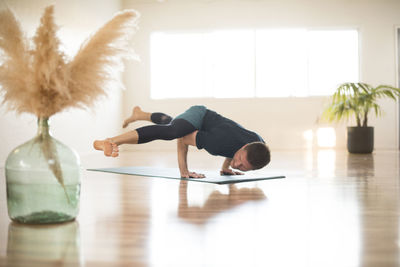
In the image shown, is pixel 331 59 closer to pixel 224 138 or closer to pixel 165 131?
pixel 224 138

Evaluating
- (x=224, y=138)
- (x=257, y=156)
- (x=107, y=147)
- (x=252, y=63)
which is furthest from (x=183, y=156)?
(x=252, y=63)

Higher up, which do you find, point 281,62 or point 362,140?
point 281,62

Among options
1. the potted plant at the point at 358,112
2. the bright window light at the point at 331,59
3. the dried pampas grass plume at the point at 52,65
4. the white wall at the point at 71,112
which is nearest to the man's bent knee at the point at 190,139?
the white wall at the point at 71,112

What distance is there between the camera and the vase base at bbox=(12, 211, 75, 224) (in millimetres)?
1538

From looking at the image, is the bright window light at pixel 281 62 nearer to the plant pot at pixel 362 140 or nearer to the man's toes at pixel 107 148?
the plant pot at pixel 362 140

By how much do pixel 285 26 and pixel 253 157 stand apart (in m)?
6.10

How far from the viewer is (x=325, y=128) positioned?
806cm

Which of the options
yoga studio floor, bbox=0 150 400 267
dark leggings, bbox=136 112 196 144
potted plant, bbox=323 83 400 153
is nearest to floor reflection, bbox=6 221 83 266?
yoga studio floor, bbox=0 150 400 267

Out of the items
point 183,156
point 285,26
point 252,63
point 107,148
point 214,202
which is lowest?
point 214,202

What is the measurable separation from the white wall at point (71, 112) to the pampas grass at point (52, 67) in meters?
2.17

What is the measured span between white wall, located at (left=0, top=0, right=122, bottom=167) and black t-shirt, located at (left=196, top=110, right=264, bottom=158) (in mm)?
1287

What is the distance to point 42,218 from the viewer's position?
61.0 inches

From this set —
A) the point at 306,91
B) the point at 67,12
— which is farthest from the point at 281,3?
the point at 67,12

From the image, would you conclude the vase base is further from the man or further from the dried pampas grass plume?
the man
